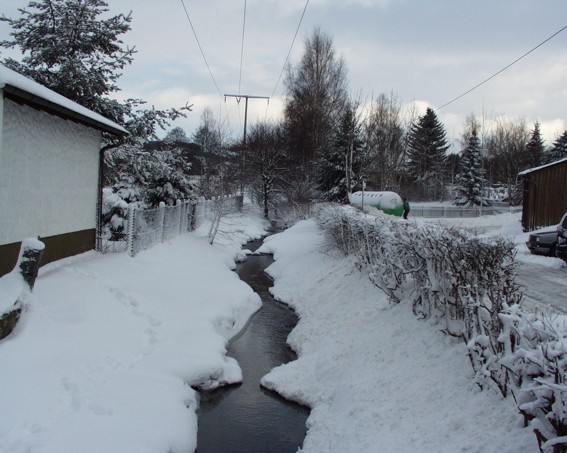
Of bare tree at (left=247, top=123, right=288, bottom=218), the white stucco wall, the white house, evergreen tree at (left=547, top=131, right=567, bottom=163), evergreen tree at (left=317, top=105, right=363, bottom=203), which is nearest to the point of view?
the white house

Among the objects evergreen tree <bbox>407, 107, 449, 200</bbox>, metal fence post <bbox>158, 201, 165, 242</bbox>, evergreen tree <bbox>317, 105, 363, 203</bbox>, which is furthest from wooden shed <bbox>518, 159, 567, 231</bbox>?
evergreen tree <bbox>407, 107, 449, 200</bbox>

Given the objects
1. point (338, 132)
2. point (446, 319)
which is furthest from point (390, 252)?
point (338, 132)

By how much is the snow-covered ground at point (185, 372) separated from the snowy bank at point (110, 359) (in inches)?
0.7

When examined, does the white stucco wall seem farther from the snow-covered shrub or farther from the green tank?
the green tank

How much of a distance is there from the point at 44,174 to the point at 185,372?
185 inches

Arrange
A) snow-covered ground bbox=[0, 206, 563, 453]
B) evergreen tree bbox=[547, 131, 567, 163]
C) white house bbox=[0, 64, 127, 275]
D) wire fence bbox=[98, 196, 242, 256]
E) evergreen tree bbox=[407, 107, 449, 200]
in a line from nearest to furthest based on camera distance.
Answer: snow-covered ground bbox=[0, 206, 563, 453], white house bbox=[0, 64, 127, 275], wire fence bbox=[98, 196, 242, 256], evergreen tree bbox=[547, 131, 567, 163], evergreen tree bbox=[407, 107, 449, 200]

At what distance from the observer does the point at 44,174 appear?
28.7ft

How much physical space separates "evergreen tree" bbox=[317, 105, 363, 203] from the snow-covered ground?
1968cm

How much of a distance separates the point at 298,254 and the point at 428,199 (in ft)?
124

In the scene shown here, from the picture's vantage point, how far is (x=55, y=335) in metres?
6.12

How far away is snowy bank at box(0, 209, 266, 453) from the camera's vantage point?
471cm

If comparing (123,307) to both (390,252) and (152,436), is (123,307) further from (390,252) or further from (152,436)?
(390,252)

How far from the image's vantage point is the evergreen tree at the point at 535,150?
156ft

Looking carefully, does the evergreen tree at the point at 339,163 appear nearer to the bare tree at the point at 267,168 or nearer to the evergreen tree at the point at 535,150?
the bare tree at the point at 267,168
